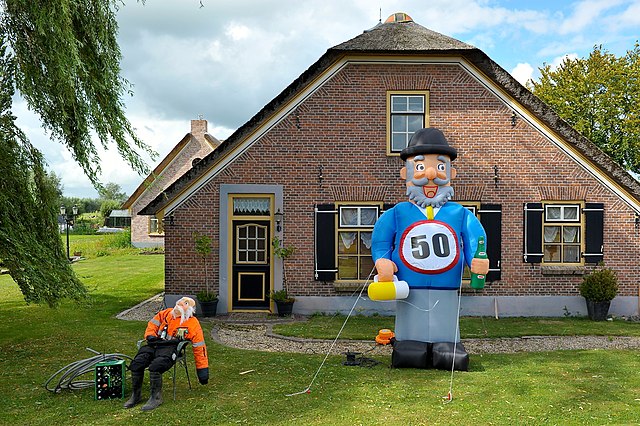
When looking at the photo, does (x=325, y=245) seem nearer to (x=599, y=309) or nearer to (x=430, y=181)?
(x=430, y=181)

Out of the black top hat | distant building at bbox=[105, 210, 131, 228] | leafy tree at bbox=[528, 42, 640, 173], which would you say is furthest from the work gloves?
distant building at bbox=[105, 210, 131, 228]

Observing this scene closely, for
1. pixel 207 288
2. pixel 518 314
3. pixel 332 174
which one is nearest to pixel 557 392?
pixel 518 314

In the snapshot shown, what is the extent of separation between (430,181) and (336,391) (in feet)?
10.0

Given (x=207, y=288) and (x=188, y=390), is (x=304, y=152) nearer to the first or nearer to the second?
(x=207, y=288)

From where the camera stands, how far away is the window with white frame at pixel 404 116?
11625 mm

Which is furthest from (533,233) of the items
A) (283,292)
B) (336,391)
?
(336,391)

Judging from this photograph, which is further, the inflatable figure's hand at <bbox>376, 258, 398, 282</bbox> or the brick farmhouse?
the brick farmhouse

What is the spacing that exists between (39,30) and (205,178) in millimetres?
5265

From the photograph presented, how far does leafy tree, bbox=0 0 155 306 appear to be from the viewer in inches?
261

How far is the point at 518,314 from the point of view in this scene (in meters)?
11.6

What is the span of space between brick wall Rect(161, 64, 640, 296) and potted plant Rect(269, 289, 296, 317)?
0.28 metres

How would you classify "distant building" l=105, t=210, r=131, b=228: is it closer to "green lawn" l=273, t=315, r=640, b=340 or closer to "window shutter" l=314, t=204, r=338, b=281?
"window shutter" l=314, t=204, r=338, b=281

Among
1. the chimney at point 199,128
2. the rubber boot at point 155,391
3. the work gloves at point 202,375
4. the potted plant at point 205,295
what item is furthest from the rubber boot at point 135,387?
the chimney at point 199,128

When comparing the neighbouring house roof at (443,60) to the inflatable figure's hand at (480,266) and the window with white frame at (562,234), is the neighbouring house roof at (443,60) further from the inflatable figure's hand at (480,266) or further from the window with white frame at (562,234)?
the inflatable figure's hand at (480,266)
